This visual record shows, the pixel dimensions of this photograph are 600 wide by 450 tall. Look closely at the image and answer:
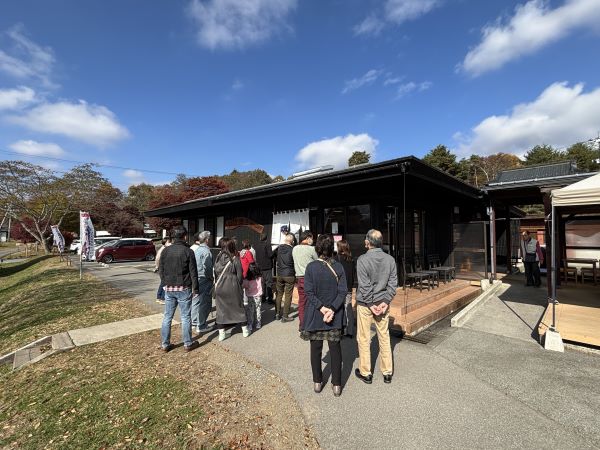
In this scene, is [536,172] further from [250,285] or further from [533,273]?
[250,285]

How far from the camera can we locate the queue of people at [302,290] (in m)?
3.15

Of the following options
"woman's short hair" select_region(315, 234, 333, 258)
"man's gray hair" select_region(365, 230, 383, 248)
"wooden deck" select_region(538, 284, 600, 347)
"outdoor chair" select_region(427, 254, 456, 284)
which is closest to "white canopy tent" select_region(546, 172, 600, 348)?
"wooden deck" select_region(538, 284, 600, 347)

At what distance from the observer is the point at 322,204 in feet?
27.2

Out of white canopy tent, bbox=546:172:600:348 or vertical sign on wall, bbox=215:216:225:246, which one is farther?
vertical sign on wall, bbox=215:216:225:246

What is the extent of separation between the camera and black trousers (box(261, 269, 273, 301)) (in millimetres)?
6519

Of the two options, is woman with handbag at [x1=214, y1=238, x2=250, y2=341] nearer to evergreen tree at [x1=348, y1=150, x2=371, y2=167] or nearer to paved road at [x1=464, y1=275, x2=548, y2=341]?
paved road at [x1=464, y1=275, x2=548, y2=341]

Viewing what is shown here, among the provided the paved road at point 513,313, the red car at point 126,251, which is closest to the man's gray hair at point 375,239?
Result: the paved road at point 513,313

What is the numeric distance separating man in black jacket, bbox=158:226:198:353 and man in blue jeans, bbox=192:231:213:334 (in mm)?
677

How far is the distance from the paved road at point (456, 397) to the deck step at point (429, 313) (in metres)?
0.44

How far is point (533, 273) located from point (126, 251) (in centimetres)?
2230

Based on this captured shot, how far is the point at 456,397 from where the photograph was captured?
317 centimetres

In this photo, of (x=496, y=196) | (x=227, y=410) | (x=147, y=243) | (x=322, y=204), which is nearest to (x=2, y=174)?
(x=147, y=243)

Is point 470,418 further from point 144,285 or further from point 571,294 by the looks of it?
point 144,285

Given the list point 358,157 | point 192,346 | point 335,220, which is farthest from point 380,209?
point 358,157
